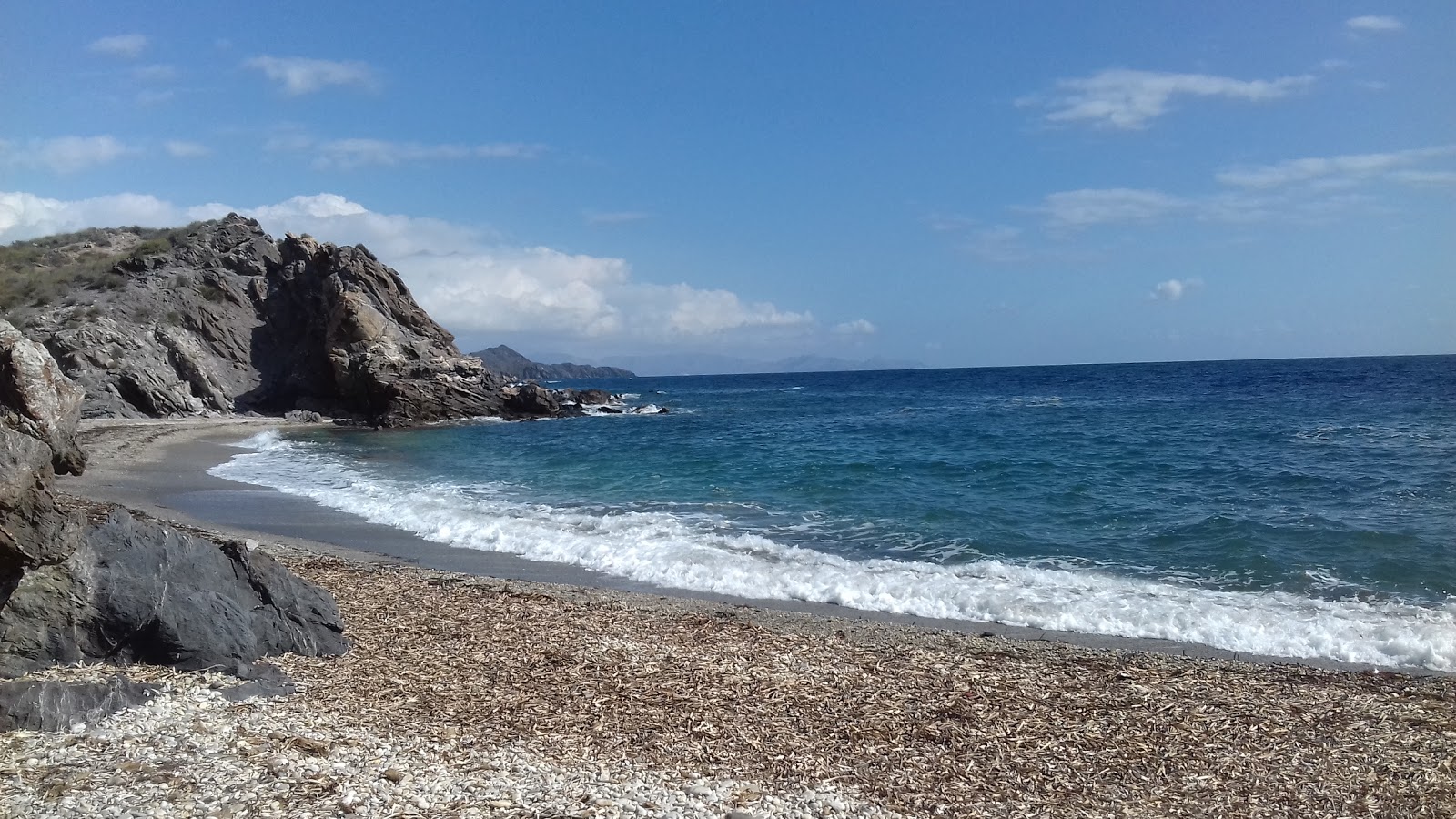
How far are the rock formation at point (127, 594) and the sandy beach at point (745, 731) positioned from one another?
27 cm

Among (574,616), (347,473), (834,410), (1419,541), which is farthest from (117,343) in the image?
(1419,541)

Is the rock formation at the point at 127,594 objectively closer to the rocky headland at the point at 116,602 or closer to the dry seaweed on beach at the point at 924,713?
the rocky headland at the point at 116,602

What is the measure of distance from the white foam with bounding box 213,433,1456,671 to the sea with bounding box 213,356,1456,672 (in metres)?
0.05

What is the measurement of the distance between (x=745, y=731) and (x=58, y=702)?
466cm

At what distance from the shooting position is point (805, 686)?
734 centimetres

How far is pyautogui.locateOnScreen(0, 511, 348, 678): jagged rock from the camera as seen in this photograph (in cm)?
648

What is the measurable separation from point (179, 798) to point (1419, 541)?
15.6m

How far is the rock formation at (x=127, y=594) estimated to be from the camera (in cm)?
577

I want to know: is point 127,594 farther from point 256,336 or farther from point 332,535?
point 256,336

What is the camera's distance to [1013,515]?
16.3 m

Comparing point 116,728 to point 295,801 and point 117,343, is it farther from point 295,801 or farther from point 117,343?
point 117,343

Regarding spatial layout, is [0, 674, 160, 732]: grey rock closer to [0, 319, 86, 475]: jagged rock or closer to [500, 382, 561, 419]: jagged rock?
[0, 319, 86, 475]: jagged rock

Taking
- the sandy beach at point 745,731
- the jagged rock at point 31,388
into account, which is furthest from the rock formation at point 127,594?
the jagged rock at point 31,388

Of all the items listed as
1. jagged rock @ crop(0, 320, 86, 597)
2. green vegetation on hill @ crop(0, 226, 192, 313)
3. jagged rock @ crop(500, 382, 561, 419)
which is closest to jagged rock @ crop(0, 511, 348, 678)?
jagged rock @ crop(0, 320, 86, 597)
